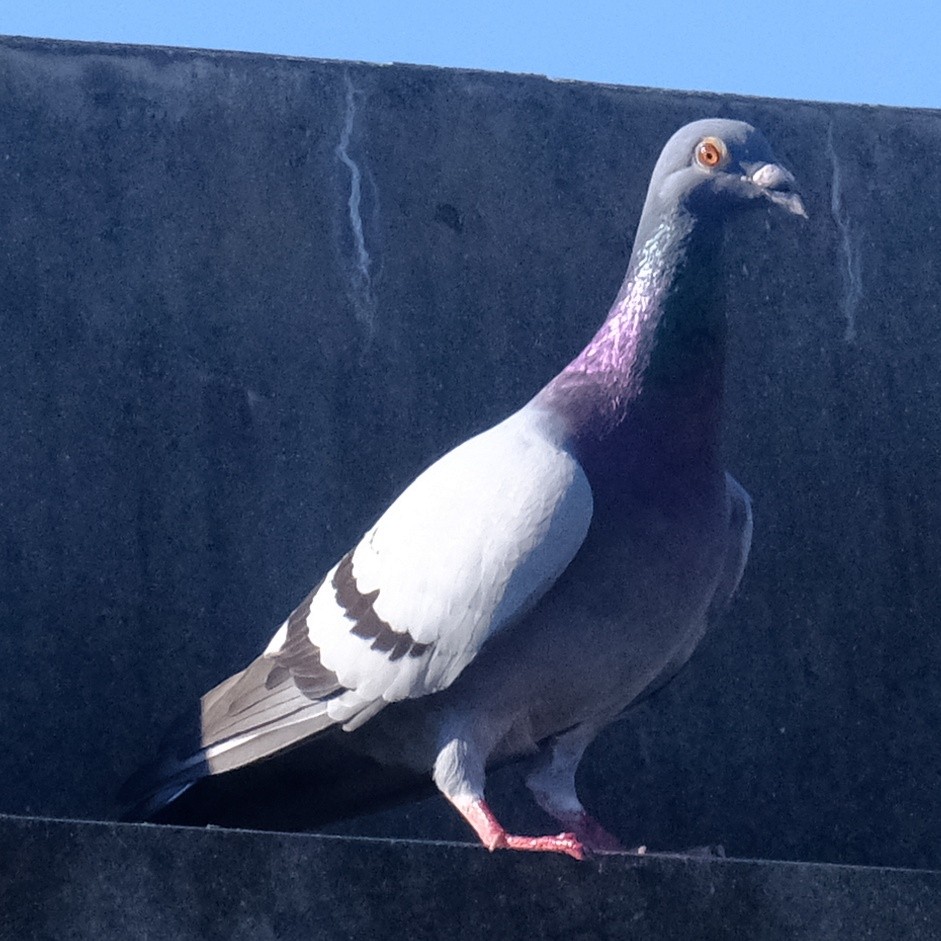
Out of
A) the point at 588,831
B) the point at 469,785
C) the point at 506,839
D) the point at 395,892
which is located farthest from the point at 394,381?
the point at 395,892

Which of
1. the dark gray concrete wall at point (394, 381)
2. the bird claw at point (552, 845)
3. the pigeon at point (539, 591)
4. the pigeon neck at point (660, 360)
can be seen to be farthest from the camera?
the dark gray concrete wall at point (394, 381)

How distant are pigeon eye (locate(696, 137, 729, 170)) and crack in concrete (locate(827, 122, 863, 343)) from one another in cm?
145

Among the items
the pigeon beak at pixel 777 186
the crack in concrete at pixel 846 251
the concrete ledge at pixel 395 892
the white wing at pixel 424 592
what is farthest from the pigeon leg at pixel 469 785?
the crack in concrete at pixel 846 251

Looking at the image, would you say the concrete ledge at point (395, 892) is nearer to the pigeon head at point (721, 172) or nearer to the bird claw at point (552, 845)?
the bird claw at point (552, 845)

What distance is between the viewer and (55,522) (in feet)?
15.6

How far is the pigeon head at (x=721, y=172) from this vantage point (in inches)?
157

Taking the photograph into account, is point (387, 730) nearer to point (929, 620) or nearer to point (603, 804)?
point (603, 804)

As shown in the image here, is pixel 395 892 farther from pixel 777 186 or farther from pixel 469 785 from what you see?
pixel 777 186

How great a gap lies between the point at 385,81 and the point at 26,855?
3.02 metres

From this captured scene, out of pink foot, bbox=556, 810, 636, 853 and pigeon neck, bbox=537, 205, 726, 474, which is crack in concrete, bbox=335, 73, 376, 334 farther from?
pink foot, bbox=556, 810, 636, 853

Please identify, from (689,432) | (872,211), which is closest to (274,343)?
(689,432)

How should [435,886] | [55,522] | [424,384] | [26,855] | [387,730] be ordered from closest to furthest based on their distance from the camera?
[26,855] → [435,886] → [387,730] → [55,522] → [424,384]

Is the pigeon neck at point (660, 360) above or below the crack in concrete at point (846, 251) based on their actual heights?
below

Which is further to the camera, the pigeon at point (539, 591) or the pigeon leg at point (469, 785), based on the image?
the pigeon at point (539, 591)
